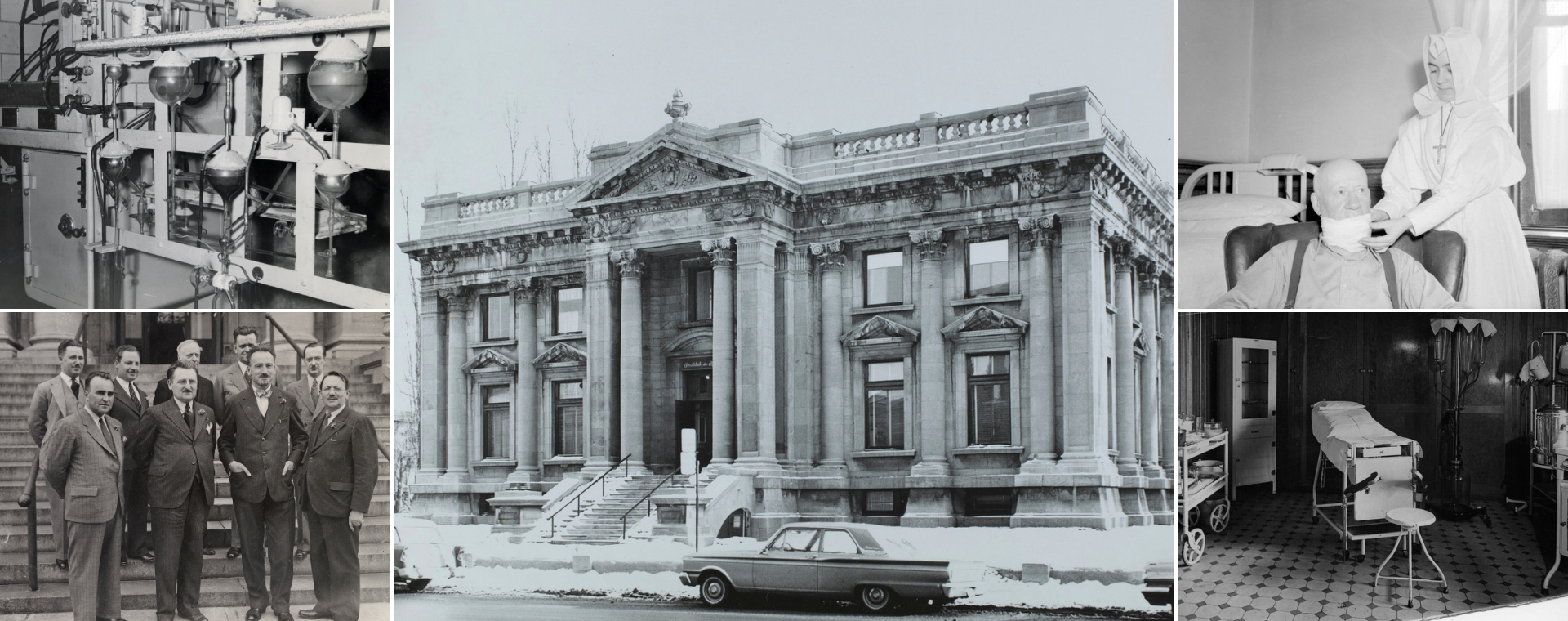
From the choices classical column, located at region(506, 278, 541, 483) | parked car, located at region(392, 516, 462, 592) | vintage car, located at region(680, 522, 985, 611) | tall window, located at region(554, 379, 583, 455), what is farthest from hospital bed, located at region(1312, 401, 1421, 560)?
parked car, located at region(392, 516, 462, 592)

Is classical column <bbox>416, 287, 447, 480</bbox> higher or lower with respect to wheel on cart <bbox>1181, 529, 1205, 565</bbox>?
higher

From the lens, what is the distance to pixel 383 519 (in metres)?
5.71

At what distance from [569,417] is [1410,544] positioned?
4.44m

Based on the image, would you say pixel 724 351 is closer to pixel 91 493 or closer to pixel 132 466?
pixel 132 466

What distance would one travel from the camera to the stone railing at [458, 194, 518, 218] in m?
5.84

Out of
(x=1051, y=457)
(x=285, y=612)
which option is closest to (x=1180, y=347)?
(x=1051, y=457)

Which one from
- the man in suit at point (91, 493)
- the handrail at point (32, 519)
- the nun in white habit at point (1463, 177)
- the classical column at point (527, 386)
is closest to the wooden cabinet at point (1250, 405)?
Result: the nun in white habit at point (1463, 177)

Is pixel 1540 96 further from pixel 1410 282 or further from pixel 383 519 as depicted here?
pixel 383 519

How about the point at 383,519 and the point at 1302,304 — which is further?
the point at 383,519

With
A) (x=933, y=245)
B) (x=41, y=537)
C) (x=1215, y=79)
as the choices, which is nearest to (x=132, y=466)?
(x=41, y=537)

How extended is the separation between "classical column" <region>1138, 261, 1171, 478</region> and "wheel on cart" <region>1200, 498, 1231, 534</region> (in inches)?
10.5

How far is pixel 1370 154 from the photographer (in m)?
5.05

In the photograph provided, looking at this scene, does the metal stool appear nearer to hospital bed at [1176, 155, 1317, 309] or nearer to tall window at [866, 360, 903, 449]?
hospital bed at [1176, 155, 1317, 309]

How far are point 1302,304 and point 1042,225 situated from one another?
1.33m
